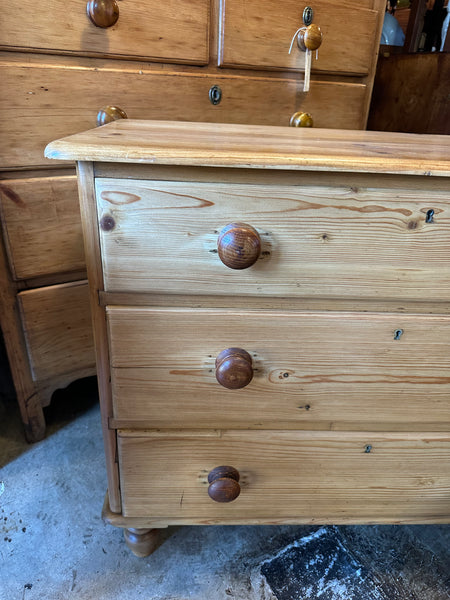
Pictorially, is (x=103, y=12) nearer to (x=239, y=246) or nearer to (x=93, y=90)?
(x=93, y=90)

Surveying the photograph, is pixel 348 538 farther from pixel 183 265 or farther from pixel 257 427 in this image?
pixel 183 265

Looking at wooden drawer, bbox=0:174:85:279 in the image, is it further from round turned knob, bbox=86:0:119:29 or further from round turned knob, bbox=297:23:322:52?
round turned knob, bbox=297:23:322:52

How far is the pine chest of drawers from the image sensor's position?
20.9 inches

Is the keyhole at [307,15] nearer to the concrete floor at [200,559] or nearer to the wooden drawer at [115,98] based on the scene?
the wooden drawer at [115,98]

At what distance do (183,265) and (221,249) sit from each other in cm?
6

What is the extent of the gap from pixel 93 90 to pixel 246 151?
50cm

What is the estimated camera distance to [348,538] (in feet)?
2.94

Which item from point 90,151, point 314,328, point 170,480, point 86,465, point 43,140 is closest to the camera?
point 90,151

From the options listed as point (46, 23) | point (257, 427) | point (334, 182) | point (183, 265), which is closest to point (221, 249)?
point (183, 265)

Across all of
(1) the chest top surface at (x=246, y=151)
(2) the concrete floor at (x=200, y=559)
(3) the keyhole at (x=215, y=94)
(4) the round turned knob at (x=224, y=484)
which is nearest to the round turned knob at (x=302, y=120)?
(3) the keyhole at (x=215, y=94)

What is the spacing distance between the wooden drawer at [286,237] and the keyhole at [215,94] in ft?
1.64

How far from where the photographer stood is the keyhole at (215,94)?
0.92m

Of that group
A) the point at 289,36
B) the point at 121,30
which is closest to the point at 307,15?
the point at 289,36

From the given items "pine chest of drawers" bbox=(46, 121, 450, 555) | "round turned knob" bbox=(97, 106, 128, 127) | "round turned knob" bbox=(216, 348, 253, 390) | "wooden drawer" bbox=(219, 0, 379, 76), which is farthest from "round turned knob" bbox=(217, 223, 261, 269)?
"wooden drawer" bbox=(219, 0, 379, 76)
